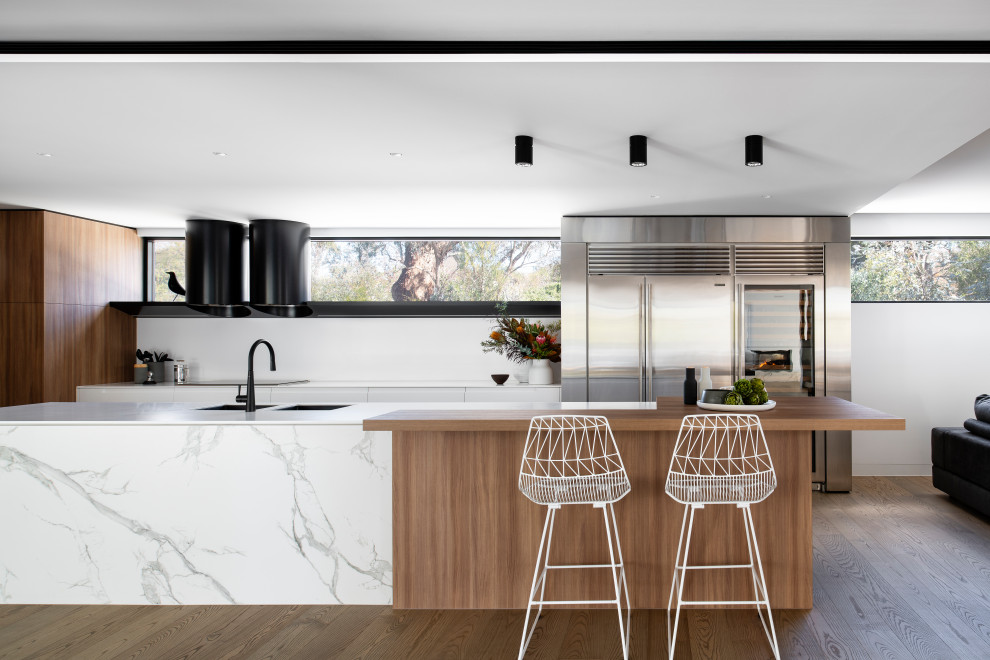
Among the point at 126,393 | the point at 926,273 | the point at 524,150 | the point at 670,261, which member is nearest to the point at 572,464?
the point at 524,150

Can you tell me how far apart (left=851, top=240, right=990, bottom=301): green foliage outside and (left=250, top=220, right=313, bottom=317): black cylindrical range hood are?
5.08m

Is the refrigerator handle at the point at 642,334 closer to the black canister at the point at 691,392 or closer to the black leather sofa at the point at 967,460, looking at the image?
the black canister at the point at 691,392

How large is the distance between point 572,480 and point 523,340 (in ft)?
10.0

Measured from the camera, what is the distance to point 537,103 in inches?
109

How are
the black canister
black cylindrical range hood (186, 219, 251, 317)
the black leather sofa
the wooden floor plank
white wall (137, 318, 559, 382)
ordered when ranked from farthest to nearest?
white wall (137, 318, 559, 382) → black cylindrical range hood (186, 219, 251, 317) → the black leather sofa → the black canister → the wooden floor plank

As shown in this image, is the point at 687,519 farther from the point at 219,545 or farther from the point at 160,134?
the point at 160,134

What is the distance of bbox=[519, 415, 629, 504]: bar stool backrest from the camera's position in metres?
2.70

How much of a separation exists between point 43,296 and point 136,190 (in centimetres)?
140

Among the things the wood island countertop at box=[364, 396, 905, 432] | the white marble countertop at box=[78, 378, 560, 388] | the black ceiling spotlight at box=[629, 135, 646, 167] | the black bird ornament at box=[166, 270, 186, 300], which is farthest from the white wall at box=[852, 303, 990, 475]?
the black bird ornament at box=[166, 270, 186, 300]

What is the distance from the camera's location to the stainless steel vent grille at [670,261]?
536 cm

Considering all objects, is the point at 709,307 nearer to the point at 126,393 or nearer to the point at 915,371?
the point at 915,371

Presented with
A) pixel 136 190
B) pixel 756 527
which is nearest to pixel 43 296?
pixel 136 190

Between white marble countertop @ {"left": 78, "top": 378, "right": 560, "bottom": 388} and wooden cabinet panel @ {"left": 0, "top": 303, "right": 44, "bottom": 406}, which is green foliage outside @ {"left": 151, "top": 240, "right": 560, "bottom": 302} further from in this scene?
wooden cabinet panel @ {"left": 0, "top": 303, "right": 44, "bottom": 406}

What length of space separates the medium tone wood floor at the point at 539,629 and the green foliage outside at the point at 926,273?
10.6ft
